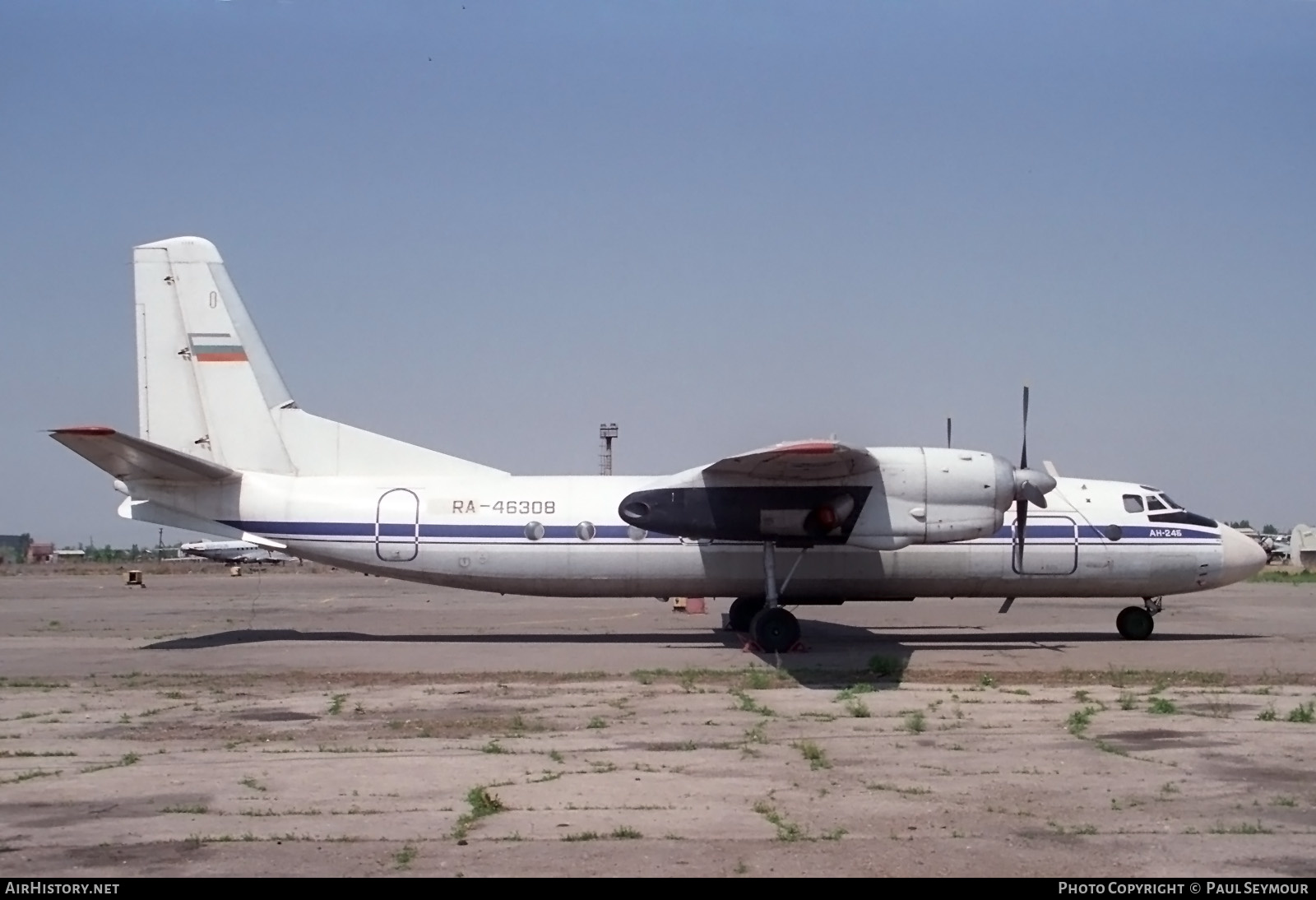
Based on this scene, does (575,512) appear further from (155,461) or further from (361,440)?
(155,461)

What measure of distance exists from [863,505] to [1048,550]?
4.40 meters

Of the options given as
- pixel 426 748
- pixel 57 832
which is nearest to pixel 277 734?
pixel 426 748

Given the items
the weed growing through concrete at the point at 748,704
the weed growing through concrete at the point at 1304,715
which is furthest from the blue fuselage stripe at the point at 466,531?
the weed growing through concrete at the point at 1304,715

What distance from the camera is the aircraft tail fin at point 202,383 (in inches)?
828

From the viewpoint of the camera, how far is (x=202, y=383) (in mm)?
21062

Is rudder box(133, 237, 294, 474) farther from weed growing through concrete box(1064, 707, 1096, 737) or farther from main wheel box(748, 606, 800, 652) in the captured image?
weed growing through concrete box(1064, 707, 1096, 737)

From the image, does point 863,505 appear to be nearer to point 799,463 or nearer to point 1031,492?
point 799,463

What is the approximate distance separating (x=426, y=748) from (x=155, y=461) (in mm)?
10587

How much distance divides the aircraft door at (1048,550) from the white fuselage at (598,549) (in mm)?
21

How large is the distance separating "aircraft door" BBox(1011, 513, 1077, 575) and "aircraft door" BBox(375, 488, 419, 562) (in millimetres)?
10488

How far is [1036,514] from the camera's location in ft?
69.9

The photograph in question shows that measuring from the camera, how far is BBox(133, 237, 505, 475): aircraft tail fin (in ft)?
69.0

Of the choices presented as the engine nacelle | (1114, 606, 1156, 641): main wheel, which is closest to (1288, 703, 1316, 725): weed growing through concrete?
the engine nacelle

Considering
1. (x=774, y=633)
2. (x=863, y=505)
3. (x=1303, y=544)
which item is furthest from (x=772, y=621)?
(x=1303, y=544)
